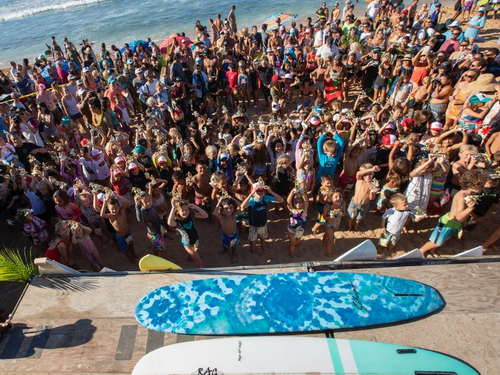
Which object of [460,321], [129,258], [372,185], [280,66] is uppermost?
[280,66]

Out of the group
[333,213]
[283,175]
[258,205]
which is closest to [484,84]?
[333,213]

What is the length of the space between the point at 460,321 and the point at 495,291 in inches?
27.9

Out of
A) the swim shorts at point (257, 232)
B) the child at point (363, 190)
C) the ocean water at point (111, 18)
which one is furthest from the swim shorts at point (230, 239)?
the ocean water at point (111, 18)

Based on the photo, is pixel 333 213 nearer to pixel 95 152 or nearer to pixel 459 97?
pixel 459 97

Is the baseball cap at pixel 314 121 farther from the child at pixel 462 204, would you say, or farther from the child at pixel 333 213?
the child at pixel 462 204

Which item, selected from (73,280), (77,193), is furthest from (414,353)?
(77,193)

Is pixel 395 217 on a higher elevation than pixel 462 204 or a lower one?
lower

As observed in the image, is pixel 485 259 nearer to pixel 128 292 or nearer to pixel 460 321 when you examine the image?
pixel 460 321

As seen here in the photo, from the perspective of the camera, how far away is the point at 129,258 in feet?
18.9

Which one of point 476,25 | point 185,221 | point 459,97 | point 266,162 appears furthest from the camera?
point 476,25

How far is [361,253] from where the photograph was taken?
13.9 ft

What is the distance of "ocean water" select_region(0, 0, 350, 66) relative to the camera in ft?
84.4

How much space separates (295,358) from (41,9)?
49.2 metres

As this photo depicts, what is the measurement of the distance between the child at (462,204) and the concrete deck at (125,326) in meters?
0.75
